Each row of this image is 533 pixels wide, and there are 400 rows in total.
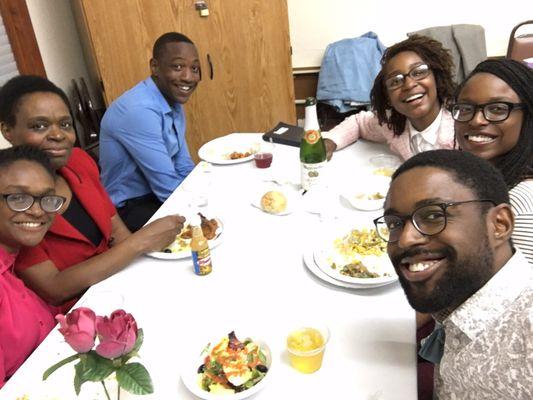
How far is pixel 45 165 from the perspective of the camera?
134 cm

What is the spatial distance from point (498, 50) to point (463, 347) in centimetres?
323

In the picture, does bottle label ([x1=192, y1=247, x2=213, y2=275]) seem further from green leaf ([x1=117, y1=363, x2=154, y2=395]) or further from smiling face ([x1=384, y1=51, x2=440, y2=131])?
smiling face ([x1=384, y1=51, x2=440, y2=131])

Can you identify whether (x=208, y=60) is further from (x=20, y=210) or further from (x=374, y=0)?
(x=20, y=210)

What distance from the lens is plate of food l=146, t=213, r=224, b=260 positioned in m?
1.39

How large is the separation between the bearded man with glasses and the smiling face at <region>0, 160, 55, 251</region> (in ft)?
3.13

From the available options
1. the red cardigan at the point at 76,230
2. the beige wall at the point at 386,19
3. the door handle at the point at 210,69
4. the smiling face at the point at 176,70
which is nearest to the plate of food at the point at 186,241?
the red cardigan at the point at 76,230

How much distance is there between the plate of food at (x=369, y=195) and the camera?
1567mm

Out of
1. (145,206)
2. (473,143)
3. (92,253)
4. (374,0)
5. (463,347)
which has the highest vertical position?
(374,0)

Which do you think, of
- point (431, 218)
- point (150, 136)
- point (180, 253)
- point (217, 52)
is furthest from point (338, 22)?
point (431, 218)

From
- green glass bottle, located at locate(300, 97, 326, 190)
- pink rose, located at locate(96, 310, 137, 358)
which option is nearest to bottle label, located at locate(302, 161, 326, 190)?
green glass bottle, located at locate(300, 97, 326, 190)

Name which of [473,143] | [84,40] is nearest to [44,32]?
[84,40]

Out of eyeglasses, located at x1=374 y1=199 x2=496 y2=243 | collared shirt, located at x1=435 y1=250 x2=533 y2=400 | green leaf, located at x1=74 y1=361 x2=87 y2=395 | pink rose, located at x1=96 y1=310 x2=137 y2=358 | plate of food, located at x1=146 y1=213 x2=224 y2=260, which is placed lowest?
plate of food, located at x1=146 y1=213 x2=224 y2=260

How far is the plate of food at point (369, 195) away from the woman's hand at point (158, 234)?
599mm

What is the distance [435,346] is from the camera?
Result: 3.18ft
